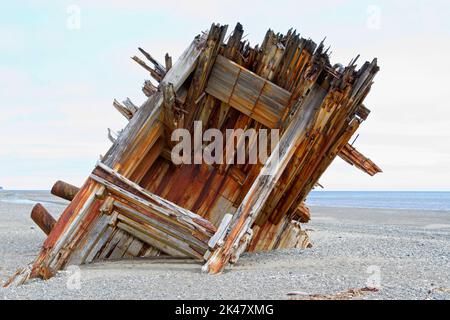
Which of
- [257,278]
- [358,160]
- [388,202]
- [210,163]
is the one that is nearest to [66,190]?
[210,163]

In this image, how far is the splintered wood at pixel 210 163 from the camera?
7.84 meters

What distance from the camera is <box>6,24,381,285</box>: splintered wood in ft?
25.7

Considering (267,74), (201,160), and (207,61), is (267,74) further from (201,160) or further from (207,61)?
(201,160)

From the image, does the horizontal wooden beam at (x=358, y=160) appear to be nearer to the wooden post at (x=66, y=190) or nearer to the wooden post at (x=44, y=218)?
the wooden post at (x=66, y=190)

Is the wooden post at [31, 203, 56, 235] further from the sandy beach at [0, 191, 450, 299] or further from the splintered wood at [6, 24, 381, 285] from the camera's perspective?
the splintered wood at [6, 24, 381, 285]

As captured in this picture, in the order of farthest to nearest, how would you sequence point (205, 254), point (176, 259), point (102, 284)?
1. point (176, 259)
2. point (205, 254)
3. point (102, 284)

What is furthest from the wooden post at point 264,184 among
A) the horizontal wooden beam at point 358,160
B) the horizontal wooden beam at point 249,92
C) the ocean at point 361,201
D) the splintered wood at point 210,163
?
the ocean at point 361,201

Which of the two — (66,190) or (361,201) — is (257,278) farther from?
(361,201)

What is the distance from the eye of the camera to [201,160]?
9602mm

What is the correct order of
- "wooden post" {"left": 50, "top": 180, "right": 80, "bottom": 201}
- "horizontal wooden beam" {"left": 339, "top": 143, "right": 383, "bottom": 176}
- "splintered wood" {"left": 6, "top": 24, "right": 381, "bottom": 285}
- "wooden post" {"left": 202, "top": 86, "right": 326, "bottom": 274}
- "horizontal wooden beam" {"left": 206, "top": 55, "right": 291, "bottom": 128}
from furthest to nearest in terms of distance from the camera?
1. "wooden post" {"left": 50, "top": 180, "right": 80, "bottom": 201}
2. "horizontal wooden beam" {"left": 339, "top": 143, "right": 383, "bottom": 176}
3. "horizontal wooden beam" {"left": 206, "top": 55, "right": 291, "bottom": 128}
4. "splintered wood" {"left": 6, "top": 24, "right": 381, "bottom": 285}
5. "wooden post" {"left": 202, "top": 86, "right": 326, "bottom": 274}

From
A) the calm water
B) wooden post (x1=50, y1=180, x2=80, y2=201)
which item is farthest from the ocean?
wooden post (x1=50, y1=180, x2=80, y2=201)

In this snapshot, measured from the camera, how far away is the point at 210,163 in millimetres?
9602
